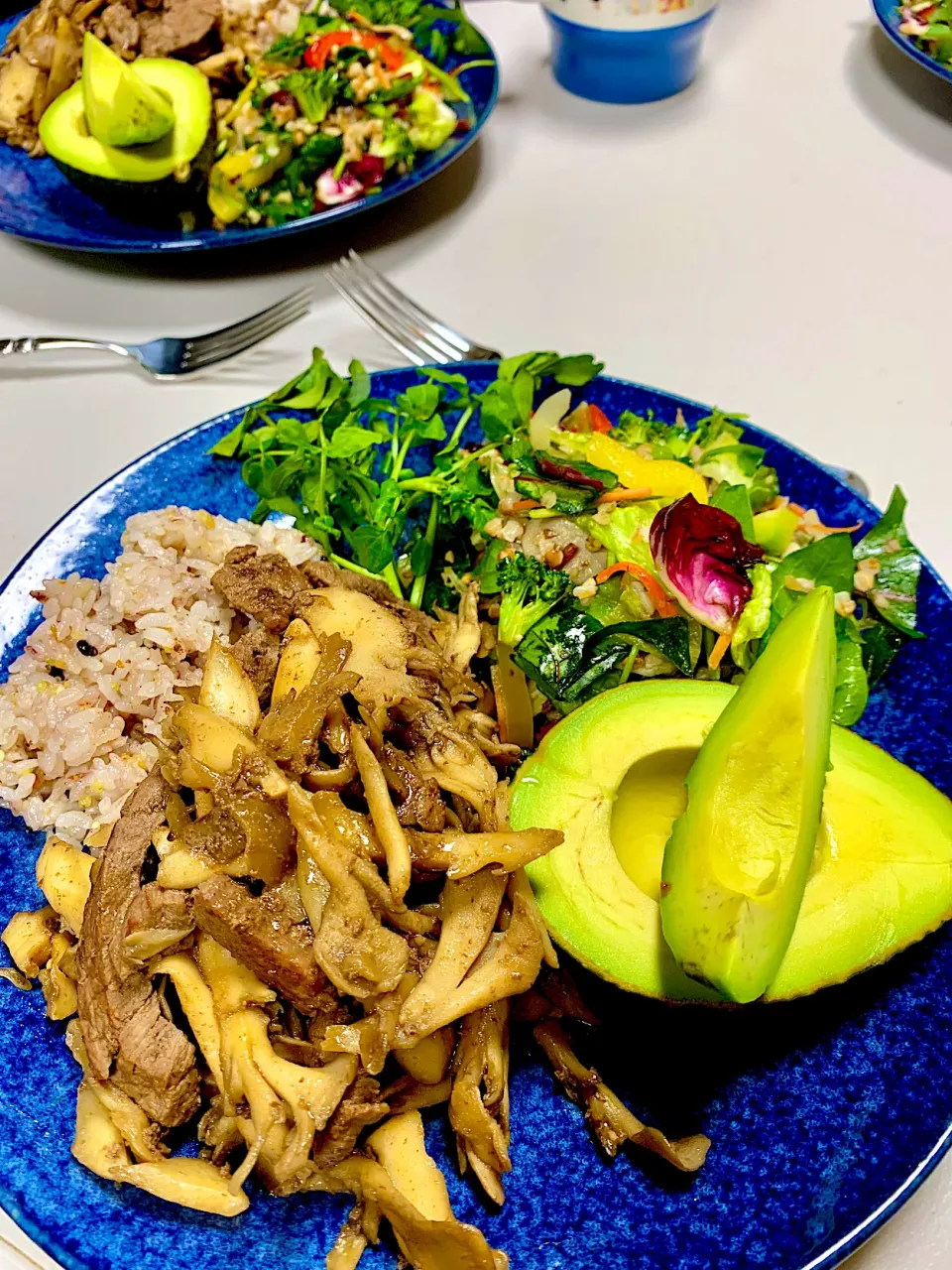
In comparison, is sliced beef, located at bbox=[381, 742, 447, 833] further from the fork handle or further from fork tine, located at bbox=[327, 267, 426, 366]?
the fork handle

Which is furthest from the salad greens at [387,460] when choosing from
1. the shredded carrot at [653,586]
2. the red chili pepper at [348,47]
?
the red chili pepper at [348,47]

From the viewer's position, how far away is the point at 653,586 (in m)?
1.46

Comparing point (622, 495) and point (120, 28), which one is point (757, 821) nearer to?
point (622, 495)

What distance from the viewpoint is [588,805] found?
116 centimetres

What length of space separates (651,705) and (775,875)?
0.93 feet

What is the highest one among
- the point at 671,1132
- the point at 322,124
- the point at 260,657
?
the point at 322,124

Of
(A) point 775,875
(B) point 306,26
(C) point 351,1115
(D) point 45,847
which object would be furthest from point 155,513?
(B) point 306,26

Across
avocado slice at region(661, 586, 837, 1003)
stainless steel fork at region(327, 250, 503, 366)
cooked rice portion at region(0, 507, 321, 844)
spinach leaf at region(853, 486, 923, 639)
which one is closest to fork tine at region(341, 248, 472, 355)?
stainless steel fork at region(327, 250, 503, 366)

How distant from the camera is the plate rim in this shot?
7.84 ft

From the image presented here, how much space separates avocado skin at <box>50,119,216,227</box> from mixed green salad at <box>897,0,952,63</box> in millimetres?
1677

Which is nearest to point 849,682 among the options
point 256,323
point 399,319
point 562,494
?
point 562,494

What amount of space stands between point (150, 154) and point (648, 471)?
1349mm

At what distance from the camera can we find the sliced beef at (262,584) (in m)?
1.36

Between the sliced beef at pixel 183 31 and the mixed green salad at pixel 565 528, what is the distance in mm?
1139
